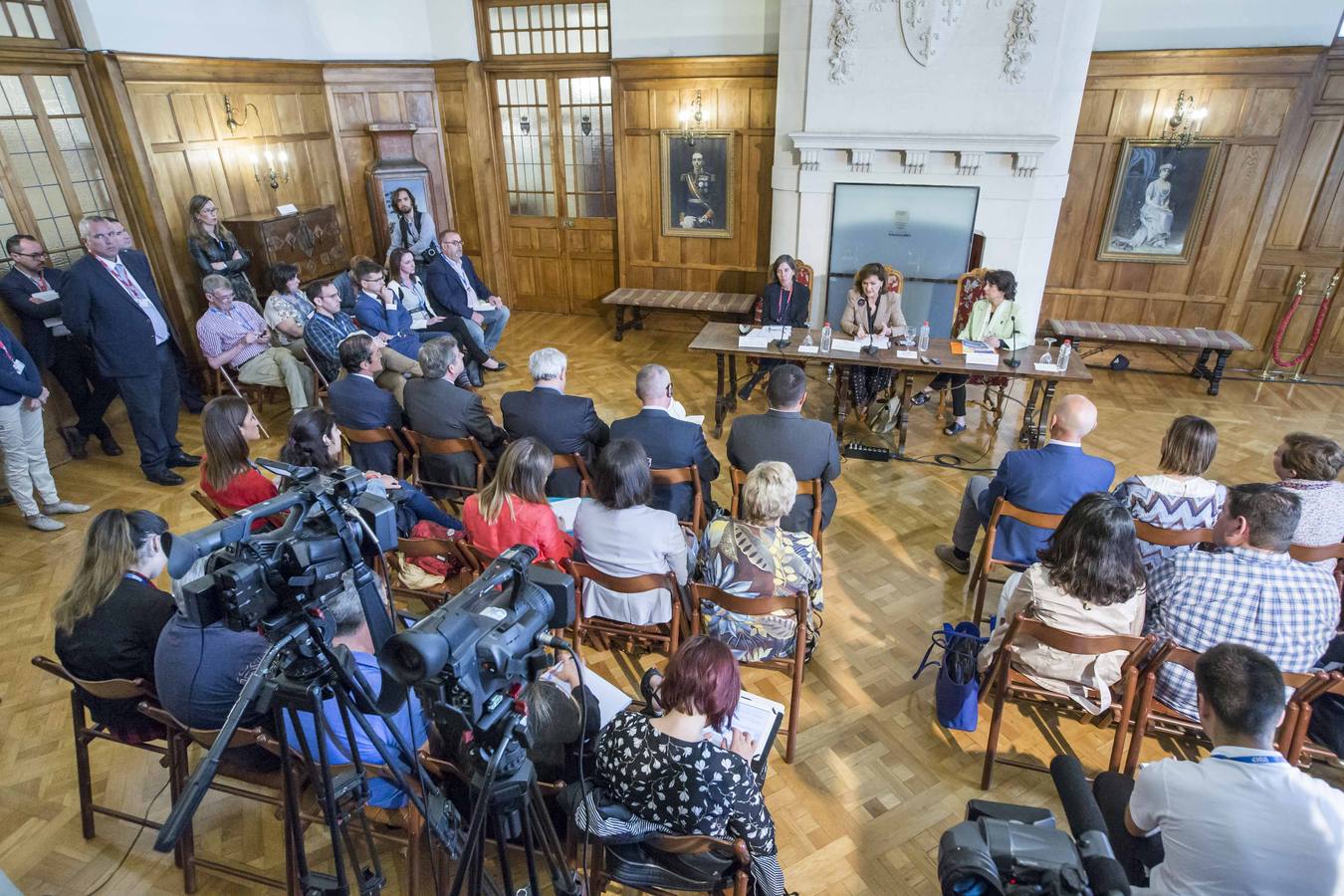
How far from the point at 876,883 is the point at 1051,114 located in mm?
5875

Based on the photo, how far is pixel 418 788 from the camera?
200 centimetres

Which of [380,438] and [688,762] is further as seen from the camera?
[380,438]

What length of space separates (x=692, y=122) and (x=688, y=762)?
21.9 feet

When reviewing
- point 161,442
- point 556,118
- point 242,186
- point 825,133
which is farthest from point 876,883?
point 556,118

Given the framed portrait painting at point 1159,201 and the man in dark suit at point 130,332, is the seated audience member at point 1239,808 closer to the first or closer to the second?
the man in dark suit at point 130,332

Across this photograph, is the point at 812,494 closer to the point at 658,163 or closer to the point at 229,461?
the point at 229,461

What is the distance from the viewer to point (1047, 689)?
2.59 m

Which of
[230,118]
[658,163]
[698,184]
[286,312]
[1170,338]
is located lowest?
[1170,338]

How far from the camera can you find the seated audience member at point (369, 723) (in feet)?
6.90

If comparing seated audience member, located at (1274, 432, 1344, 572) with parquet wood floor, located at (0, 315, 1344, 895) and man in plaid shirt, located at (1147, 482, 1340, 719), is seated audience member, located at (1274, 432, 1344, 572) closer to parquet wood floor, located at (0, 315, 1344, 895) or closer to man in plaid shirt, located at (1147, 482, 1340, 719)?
man in plaid shirt, located at (1147, 482, 1340, 719)

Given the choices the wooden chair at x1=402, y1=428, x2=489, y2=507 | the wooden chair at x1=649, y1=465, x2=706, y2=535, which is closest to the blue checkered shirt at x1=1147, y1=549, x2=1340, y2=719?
the wooden chair at x1=649, y1=465, x2=706, y2=535

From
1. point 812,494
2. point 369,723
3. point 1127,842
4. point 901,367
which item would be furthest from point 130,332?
point 1127,842

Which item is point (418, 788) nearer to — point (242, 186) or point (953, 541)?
point (953, 541)

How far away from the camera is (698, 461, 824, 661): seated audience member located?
9.00 feet
